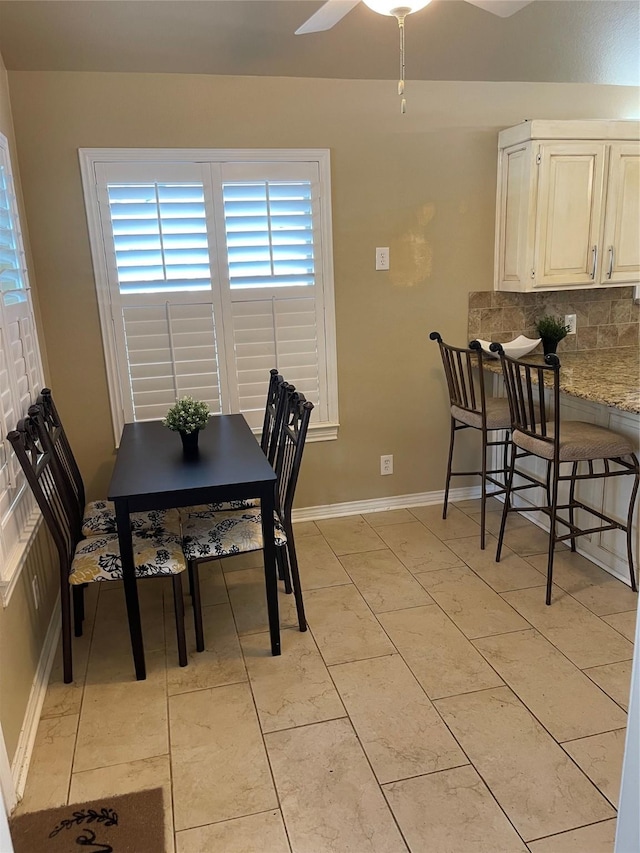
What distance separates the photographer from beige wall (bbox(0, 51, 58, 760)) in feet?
5.99

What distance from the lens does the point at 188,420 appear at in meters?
2.48

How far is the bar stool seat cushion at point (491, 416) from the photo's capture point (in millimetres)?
3166

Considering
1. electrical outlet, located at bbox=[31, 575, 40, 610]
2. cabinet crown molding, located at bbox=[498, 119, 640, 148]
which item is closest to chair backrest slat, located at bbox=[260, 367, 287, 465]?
electrical outlet, located at bbox=[31, 575, 40, 610]

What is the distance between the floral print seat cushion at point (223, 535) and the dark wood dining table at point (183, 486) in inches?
4.5

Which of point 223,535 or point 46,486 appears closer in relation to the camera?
point 46,486

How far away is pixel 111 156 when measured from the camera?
2.90 meters

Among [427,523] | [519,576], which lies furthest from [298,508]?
[519,576]

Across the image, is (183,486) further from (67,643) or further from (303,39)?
(303,39)

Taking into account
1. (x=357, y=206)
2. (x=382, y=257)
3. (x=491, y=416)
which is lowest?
(x=491, y=416)

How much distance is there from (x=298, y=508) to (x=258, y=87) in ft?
7.44

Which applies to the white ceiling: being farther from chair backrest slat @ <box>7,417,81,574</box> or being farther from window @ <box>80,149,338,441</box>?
chair backrest slat @ <box>7,417,81,574</box>

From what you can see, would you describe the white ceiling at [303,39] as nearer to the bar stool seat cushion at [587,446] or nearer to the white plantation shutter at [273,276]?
the white plantation shutter at [273,276]

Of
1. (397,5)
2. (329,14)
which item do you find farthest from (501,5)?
(329,14)

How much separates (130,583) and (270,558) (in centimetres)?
51
